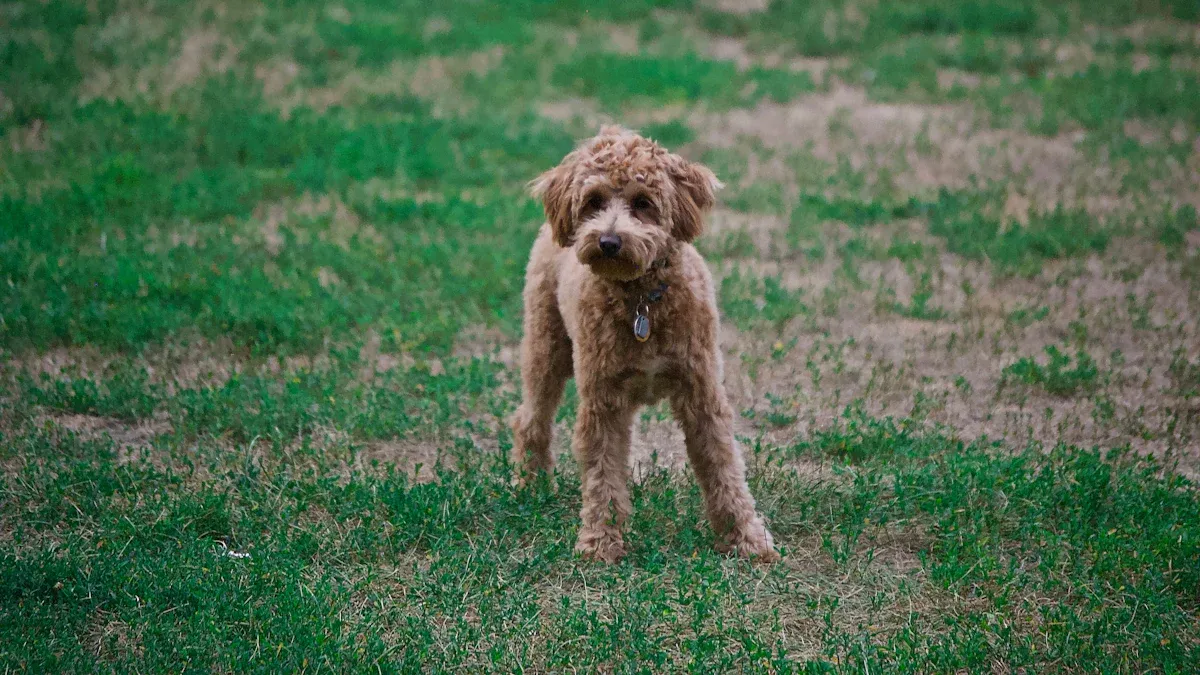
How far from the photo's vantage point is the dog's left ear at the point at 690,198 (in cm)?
489

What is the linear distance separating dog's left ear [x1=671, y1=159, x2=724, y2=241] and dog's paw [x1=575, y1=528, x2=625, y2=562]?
1.37m

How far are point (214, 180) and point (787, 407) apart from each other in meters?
6.00

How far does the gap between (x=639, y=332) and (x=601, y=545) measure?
995 millimetres

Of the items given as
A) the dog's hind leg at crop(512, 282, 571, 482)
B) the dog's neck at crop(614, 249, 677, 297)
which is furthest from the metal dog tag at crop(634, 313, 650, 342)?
the dog's hind leg at crop(512, 282, 571, 482)

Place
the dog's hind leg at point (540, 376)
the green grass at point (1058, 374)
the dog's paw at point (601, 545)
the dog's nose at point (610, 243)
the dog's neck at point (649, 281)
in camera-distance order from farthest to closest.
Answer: the green grass at point (1058, 374) → the dog's hind leg at point (540, 376) → the dog's paw at point (601, 545) → the dog's neck at point (649, 281) → the dog's nose at point (610, 243)

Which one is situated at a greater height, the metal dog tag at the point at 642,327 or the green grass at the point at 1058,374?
the metal dog tag at the point at 642,327

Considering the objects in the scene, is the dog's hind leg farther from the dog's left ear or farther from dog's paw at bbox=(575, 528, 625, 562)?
the dog's left ear

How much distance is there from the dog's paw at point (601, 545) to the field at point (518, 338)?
0.12m

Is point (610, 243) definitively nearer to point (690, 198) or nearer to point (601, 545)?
point (690, 198)

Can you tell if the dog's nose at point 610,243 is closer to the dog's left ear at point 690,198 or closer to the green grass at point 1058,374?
the dog's left ear at point 690,198

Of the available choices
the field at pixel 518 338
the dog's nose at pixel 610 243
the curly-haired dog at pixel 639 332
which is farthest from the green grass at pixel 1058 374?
the dog's nose at pixel 610 243

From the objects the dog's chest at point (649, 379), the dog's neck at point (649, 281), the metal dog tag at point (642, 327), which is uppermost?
the dog's neck at point (649, 281)

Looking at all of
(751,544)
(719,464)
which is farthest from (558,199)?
(751,544)

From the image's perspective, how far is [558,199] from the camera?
4.98 metres
